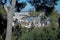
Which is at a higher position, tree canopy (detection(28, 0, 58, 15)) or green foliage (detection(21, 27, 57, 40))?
tree canopy (detection(28, 0, 58, 15))

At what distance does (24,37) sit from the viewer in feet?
37.7

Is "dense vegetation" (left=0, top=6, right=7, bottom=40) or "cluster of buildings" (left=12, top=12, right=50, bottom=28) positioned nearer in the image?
"dense vegetation" (left=0, top=6, right=7, bottom=40)

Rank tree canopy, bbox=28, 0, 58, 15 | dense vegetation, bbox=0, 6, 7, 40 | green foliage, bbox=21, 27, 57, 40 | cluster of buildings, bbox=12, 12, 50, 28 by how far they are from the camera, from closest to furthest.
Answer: green foliage, bbox=21, 27, 57, 40
tree canopy, bbox=28, 0, 58, 15
dense vegetation, bbox=0, 6, 7, 40
cluster of buildings, bbox=12, 12, 50, 28

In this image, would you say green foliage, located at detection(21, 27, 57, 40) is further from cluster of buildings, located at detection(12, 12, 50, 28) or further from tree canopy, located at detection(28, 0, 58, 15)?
cluster of buildings, located at detection(12, 12, 50, 28)

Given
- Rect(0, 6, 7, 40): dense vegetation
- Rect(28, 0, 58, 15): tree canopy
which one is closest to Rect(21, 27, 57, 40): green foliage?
Rect(28, 0, 58, 15): tree canopy

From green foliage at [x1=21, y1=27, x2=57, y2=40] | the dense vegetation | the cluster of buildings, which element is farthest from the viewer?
the cluster of buildings

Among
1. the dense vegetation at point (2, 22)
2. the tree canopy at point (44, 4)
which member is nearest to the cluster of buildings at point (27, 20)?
the dense vegetation at point (2, 22)

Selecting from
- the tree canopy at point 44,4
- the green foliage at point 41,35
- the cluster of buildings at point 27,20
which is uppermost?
the tree canopy at point 44,4

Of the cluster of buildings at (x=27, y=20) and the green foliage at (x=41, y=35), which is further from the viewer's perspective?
the cluster of buildings at (x=27, y=20)

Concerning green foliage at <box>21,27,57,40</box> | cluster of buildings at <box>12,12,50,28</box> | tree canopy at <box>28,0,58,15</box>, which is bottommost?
cluster of buildings at <box>12,12,50,28</box>

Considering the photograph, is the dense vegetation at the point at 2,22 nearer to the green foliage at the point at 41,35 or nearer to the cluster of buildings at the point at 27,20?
the cluster of buildings at the point at 27,20

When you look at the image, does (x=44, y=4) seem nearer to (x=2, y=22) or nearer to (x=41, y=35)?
(x=41, y=35)

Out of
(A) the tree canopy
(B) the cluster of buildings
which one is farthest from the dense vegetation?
(B) the cluster of buildings

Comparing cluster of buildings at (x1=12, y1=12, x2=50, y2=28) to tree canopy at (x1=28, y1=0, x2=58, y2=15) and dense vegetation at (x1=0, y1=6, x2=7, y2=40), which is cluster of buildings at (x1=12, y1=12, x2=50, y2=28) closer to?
dense vegetation at (x1=0, y1=6, x2=7, y2=40)
